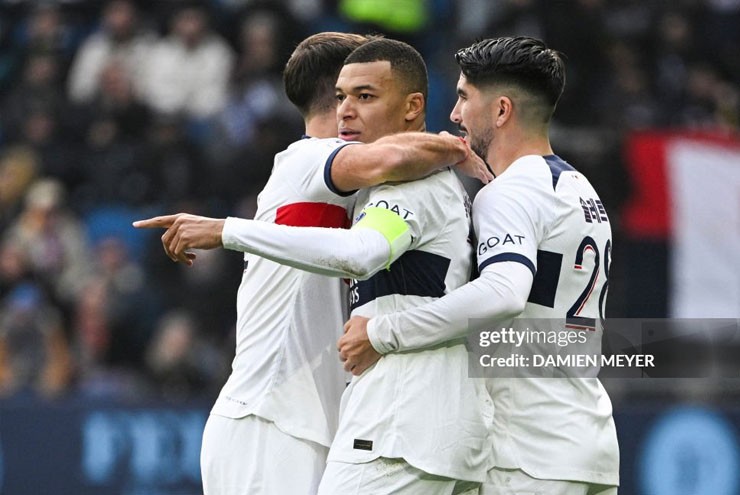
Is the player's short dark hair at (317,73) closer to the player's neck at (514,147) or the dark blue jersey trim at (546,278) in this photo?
the player's neck at (514,147)

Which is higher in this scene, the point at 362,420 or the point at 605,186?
the point at 605,186

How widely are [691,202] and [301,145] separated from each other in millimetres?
5996

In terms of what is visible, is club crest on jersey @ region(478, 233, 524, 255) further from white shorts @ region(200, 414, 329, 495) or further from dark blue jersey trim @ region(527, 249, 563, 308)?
white shorts @ region(200, 414, 329, 495)

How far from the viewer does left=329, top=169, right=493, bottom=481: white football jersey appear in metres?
4.35

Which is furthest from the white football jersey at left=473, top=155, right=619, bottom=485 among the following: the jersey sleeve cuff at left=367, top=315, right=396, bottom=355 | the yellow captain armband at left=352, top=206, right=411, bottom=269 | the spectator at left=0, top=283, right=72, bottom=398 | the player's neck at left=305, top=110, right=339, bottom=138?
the spectator at left=0, top=283, right=72, bottom=398

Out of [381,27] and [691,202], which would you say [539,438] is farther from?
[381,27]

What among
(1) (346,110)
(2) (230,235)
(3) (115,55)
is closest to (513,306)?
(2) (230,235)

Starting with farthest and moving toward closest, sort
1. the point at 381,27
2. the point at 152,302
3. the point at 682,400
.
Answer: the point at 381,27 → the point at 152,302 → the point at 682,400

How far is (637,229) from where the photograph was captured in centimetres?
1030

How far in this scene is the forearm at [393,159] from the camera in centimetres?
450

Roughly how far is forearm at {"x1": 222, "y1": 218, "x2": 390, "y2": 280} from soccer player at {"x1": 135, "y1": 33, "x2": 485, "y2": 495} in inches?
14.4

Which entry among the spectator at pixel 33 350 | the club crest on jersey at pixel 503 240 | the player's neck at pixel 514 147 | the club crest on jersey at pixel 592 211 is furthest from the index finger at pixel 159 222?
the spectator at pixel 33 350

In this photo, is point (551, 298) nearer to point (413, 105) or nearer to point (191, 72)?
point (413, 105)

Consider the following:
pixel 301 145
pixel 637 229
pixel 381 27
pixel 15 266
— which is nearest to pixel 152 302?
pixel 15 266
